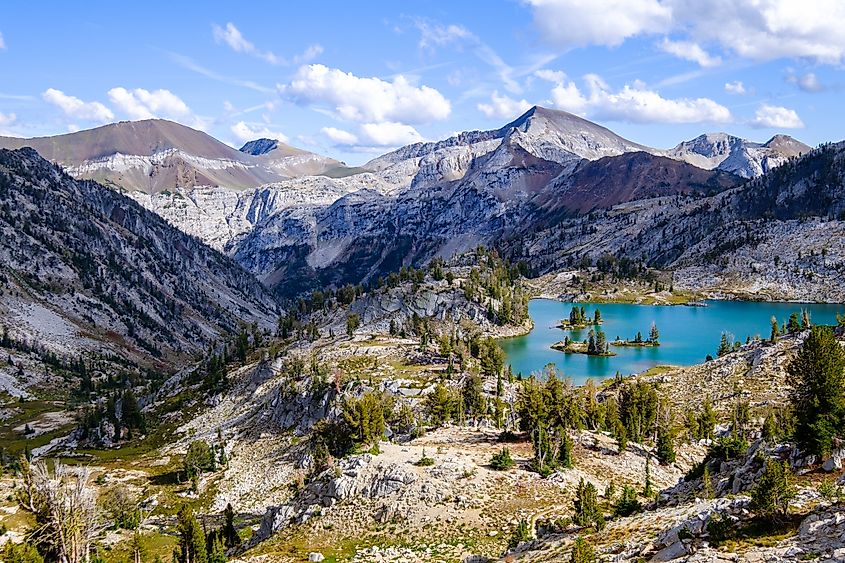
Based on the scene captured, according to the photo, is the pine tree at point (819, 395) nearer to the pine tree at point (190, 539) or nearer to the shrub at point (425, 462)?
the shrub at point (425, 462)

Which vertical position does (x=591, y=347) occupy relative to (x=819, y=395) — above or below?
below

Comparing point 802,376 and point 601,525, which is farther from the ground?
point 802,376

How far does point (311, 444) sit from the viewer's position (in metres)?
90.1

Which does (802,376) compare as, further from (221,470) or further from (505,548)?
(221,470)

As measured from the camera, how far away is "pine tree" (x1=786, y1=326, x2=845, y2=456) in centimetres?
3825

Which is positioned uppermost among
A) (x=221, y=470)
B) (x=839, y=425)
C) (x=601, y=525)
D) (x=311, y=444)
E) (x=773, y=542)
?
(x=839, y=425)

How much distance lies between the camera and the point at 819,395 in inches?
1633

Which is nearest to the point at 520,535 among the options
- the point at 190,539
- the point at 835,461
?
the point at 835,461

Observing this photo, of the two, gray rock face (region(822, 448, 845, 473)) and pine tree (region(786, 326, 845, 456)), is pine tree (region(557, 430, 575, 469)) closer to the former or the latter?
pine tree (region(786, 326, 845, 456))

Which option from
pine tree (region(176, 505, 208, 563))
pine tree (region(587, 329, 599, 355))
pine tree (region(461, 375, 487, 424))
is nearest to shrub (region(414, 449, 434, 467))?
pine tree (region(176, 505, 208, 563))

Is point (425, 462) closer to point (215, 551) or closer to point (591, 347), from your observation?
point (215, 551)

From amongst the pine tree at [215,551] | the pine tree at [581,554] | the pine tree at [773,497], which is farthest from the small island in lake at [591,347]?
the pine tree at [581,554]

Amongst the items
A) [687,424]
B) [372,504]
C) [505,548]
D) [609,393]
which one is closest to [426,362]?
[609,393]

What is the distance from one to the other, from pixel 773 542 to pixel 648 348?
16948 centimetres
